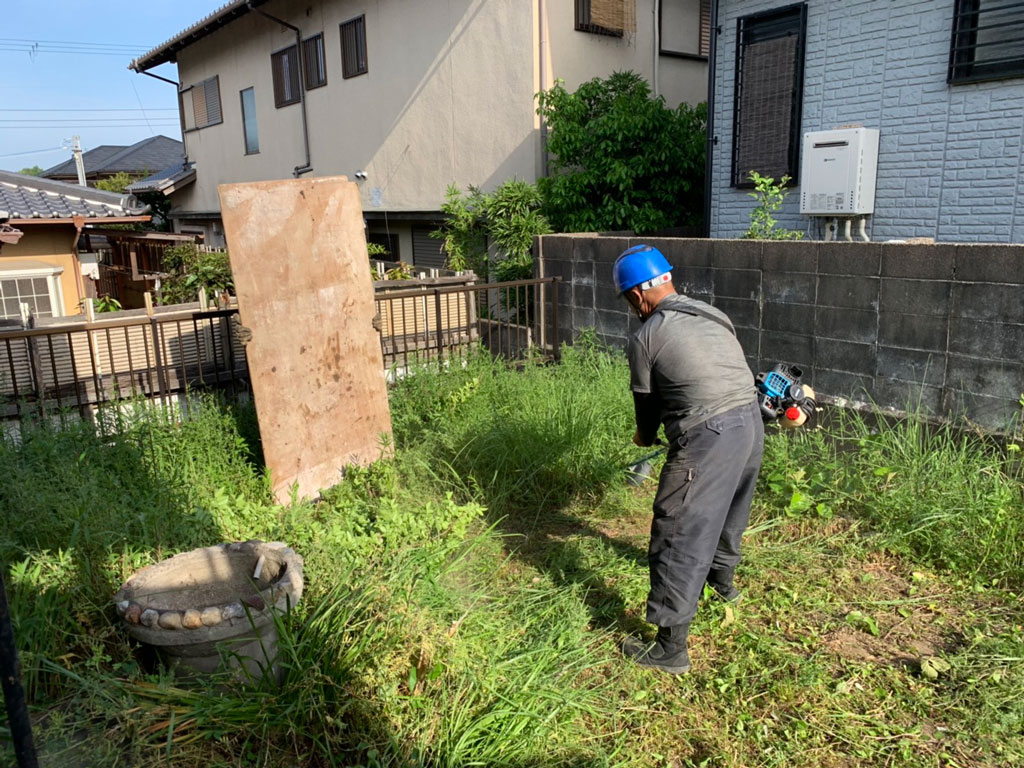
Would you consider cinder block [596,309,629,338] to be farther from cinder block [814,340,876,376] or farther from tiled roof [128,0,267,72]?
tiled roof [128,0,267,72]

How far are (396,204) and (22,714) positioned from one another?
1226cm

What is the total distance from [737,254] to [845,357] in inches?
46.8

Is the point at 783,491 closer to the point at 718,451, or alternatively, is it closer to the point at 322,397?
the point at 718,451

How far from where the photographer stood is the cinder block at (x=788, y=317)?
5.62 meters

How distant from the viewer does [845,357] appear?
5430mm

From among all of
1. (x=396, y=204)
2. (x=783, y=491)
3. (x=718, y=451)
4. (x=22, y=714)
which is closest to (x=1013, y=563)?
(x=783, y=491)

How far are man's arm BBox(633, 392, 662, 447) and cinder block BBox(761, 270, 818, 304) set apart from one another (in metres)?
2.62

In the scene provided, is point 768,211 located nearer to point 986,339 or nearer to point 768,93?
point 768,93

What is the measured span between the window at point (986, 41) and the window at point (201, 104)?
16.4 meters

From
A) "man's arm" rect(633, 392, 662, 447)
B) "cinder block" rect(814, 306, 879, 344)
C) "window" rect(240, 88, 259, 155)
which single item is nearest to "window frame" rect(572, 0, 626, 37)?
"cinder block" rect(814, 306, 879, 344)

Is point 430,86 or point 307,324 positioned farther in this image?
point 430,86

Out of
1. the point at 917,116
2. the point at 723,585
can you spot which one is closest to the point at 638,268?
the point at 723,585

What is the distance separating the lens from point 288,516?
456 cm

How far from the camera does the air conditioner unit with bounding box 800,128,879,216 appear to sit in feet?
23.5
